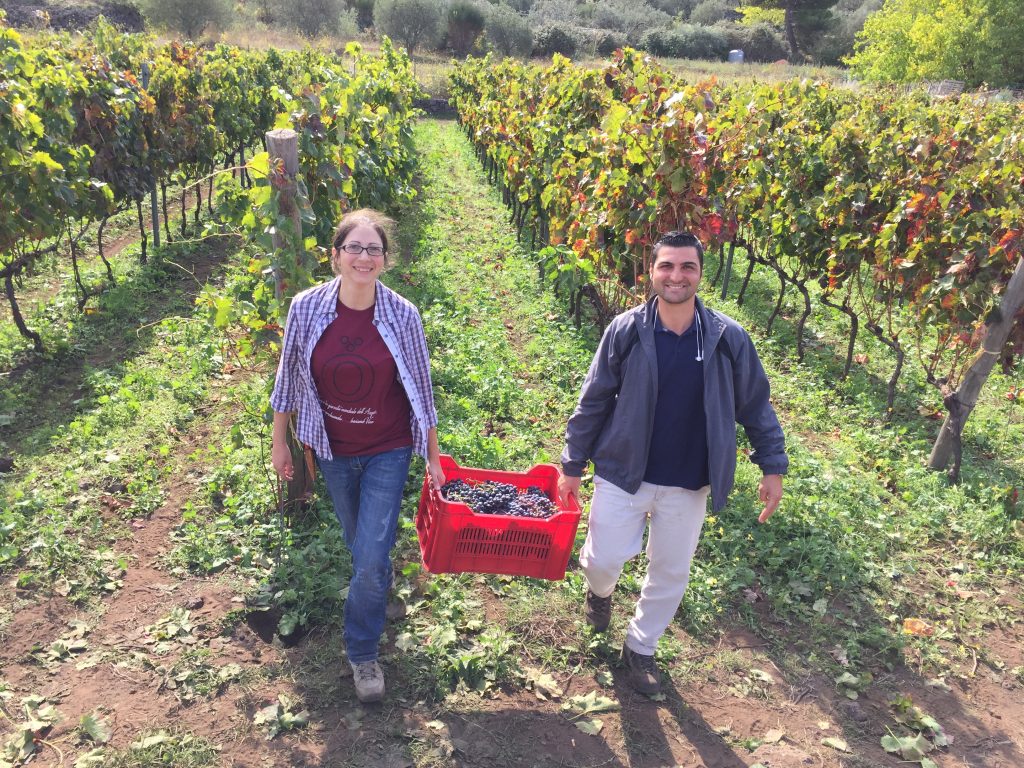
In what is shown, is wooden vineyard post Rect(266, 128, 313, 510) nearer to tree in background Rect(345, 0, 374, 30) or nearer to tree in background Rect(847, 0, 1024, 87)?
tree in background Rect(847, 0, 1024, 87)

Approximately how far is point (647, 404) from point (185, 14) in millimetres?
43359

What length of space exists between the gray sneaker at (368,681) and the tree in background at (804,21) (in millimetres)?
55846

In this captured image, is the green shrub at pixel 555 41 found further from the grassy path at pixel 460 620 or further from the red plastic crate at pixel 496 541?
the red plastic crate at pixel 496 541

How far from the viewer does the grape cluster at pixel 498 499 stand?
349 centimetres

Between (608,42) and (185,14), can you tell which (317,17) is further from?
(608,42)

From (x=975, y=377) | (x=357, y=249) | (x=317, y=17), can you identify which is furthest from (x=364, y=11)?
(x=357, y=249)

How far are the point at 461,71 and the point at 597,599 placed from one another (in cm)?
2466

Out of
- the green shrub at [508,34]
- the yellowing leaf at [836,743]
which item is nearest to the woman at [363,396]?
the yellowing leaf at [836,743]

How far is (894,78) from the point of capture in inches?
1356

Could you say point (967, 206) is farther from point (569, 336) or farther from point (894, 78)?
point (894, 78)

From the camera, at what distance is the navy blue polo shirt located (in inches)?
125

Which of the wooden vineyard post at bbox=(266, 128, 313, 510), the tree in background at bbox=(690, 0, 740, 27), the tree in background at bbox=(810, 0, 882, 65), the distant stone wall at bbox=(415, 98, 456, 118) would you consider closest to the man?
the wooden vineyard post at bbox=(266, 128, 313, 510)

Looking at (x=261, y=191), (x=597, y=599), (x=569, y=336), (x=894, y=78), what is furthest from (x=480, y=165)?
(x=894, y=78)

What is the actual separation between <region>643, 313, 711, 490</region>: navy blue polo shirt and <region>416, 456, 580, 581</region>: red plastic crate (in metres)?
0.45
